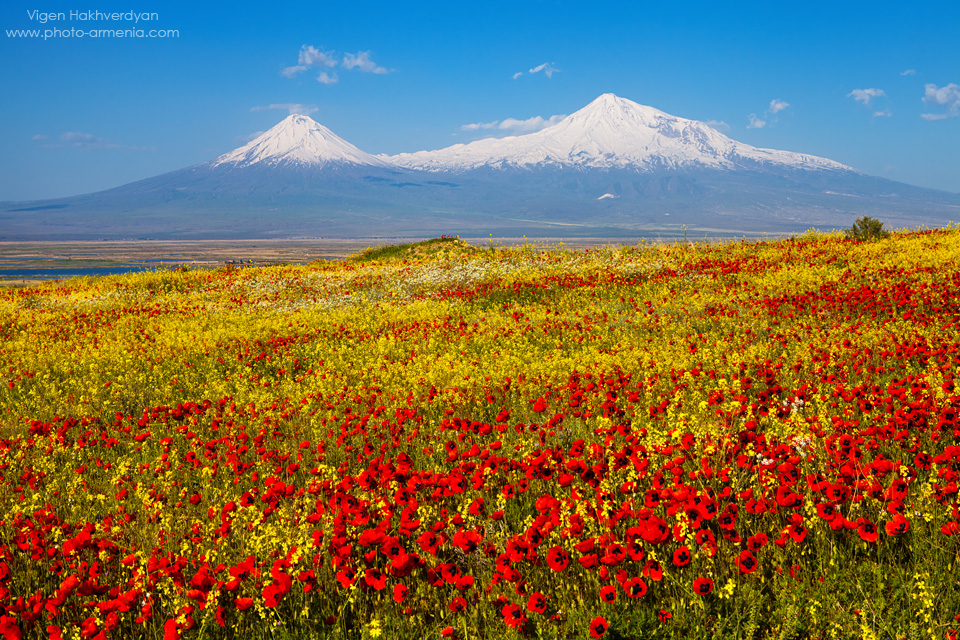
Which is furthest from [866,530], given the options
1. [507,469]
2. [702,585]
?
[507,469]

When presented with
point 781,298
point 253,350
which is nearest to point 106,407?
point 253,350

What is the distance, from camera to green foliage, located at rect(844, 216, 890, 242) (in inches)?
729

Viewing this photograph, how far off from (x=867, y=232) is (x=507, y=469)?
2019cm

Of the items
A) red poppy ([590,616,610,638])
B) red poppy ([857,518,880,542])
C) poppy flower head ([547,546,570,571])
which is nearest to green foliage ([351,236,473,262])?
poppy flower head ([547,546,570,571])

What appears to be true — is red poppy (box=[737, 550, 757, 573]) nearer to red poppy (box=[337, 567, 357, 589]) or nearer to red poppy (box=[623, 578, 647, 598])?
red poppy (box=[623, 578, 647, 598])

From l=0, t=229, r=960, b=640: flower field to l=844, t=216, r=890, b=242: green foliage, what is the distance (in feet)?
16.9

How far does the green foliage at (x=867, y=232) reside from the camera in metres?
18.5

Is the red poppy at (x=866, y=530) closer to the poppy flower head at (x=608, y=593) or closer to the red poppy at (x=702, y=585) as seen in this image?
the red poppy at (x=702, y=585)

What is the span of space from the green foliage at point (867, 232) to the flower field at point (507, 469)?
5156 mm

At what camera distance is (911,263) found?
1328 cm

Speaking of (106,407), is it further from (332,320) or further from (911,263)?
(911,263)

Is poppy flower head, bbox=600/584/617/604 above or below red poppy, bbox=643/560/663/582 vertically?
below

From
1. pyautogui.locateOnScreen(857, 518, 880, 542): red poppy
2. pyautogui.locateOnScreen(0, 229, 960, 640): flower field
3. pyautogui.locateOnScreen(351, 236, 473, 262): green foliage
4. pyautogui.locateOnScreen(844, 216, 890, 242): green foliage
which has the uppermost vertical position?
pyautogui.locateOnScreen(844, 216, 890, 242): green foliage

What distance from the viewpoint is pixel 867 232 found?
1888 cm
